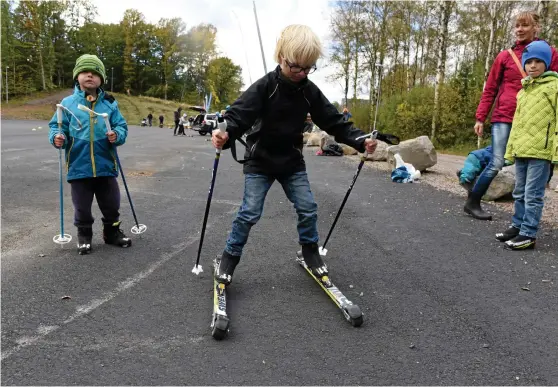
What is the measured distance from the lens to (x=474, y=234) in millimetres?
5309

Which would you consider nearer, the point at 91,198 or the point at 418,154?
the point at 91,198

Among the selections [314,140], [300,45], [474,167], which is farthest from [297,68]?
[314,140]

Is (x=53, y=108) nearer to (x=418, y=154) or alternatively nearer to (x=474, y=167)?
(x=418, y=154)

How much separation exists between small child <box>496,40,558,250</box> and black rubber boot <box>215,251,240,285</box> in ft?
10.4

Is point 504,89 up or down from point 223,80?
down

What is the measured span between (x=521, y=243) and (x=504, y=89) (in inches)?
83.6

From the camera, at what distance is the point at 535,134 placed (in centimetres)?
464

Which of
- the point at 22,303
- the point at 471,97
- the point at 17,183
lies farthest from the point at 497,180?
the point at 471,97

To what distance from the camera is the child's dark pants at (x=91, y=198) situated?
14.7 ft

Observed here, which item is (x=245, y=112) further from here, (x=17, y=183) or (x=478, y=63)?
(x=478, y=63)

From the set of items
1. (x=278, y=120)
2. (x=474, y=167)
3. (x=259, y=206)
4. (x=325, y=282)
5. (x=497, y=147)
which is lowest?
(x=325, y=282)

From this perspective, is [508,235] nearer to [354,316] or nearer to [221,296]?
[354,316]

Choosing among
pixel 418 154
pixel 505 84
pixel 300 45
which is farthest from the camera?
pixel 418 154

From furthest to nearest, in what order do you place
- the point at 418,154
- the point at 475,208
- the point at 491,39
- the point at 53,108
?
the point at 53,108
the point at 491,39
the point at 418,154
the point at 475,208
